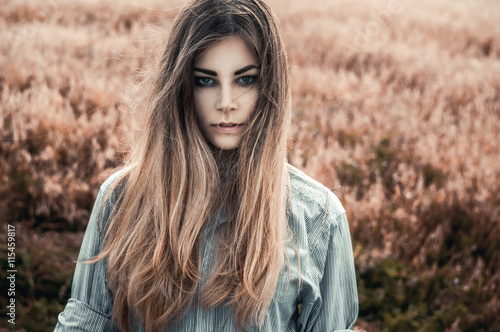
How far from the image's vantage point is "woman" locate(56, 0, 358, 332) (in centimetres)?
163

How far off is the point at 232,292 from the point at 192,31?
101 cm

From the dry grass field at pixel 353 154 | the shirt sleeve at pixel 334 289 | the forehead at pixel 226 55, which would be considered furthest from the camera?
the dry grass field at pixel 353 154

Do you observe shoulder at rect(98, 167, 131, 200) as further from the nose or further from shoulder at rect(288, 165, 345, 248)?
shoulder at rect(288, 165, 345, 248)

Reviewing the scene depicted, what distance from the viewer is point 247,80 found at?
5.50 feet

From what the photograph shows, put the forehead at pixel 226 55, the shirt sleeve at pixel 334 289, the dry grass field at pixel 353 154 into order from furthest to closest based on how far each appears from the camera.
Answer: the dry grass field at pixel 353 154 → the shirt sleeve at pixel 334 289 → the forehead at pixel 226 55

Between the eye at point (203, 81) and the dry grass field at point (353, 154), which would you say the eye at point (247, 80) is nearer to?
the eye at point (203, 81)

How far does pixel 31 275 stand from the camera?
129 inches

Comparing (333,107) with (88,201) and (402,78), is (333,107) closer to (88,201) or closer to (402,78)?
(402,78)

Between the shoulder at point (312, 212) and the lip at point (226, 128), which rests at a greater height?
the lip at point (226, 128)

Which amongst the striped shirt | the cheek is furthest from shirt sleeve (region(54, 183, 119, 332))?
the cheek

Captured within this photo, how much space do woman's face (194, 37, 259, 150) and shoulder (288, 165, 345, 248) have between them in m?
0.36

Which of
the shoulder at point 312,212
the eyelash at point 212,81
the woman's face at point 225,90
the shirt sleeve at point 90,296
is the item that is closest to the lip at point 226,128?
the woman's face at point 225,90

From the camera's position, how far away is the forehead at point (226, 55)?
5.29 ft

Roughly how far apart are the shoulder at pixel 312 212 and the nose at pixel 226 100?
1.46 ft
